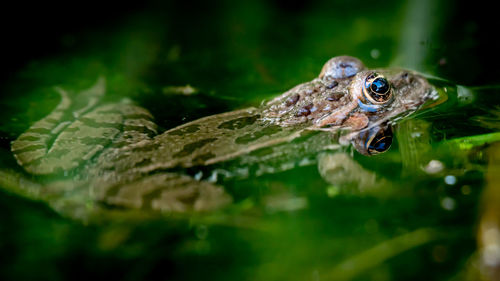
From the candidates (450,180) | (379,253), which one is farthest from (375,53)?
(379,253)

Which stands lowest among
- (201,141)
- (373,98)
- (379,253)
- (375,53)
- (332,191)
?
(379,253)

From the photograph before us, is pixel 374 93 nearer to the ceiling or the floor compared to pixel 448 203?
nearer to the ceiling

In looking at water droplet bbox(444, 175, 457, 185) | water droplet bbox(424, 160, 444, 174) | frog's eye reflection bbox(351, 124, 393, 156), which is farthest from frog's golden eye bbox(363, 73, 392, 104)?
water droplet bbox(444, 175, 457, 185)

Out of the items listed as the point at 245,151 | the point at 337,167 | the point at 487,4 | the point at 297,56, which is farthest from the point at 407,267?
the point at 487,4

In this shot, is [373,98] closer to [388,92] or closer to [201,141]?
[388,92]

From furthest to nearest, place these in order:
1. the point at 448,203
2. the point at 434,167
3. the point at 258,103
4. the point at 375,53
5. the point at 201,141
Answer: the point at 375,53 → the point at 258,103 → the point at 201,141 → the point at 434,167 → the point at 448,203

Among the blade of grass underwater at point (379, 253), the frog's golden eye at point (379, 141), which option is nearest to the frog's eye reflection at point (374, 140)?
the frog's golden eye at point (379, 141)

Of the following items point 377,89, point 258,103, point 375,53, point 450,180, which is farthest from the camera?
point 375,53

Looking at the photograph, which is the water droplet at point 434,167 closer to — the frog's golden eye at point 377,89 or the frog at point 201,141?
the frog at point 201,141

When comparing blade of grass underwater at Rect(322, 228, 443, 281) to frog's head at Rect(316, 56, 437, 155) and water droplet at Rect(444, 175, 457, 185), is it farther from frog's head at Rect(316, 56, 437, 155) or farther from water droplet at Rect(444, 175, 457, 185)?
frog's head at Rect(316, 56, 437, 155)
